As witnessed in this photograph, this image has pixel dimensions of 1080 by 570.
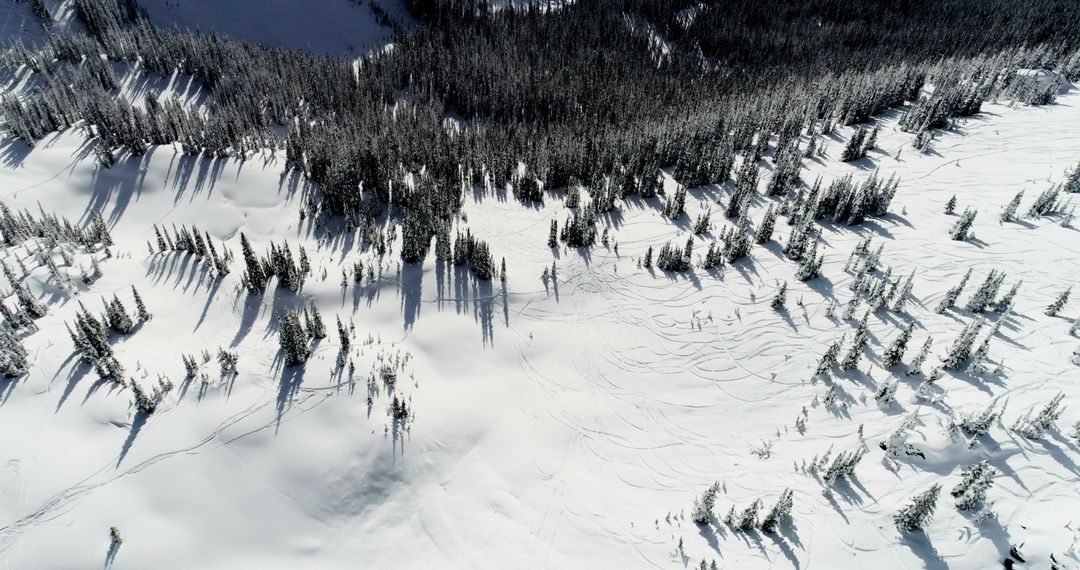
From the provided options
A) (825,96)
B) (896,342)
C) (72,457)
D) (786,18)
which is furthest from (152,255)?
(786,18)

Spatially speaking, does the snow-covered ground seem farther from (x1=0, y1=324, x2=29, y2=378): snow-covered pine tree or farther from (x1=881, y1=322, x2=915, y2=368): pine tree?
(x1=881, y1=322, x2=915, y2=368): pine tree

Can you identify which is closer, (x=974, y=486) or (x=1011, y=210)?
(x=974, y=486)

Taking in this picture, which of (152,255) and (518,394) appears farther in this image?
(152,255)

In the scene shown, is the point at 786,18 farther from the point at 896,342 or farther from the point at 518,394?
the point at 518,394

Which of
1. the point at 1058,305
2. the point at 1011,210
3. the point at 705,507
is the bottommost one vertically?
the point at 705,507

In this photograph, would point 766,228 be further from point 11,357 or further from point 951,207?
point 11,357

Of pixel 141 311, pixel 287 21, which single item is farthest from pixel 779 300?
pixel 287 21
